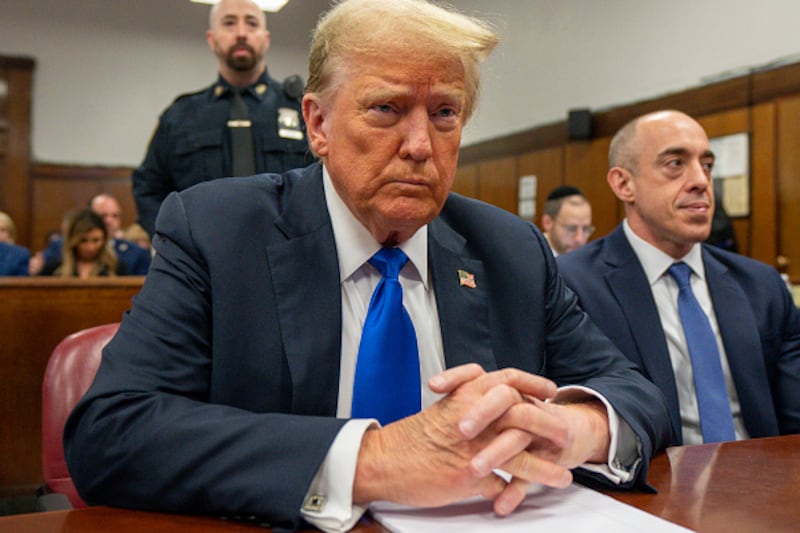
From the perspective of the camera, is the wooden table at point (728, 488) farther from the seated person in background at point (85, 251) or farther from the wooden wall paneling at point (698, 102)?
the wooden wall paneling at point (698, 102)

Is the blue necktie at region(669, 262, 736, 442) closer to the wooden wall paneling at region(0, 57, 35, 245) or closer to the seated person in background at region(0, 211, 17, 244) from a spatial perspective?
the seated person in background at region(0, 211, 17, 244)

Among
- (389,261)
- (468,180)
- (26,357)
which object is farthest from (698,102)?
(389,261)

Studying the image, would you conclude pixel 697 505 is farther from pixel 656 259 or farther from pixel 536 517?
pixel 656 259

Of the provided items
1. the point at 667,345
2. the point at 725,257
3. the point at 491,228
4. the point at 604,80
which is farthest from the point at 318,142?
the point at 604,80

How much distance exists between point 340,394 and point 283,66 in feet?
33.9

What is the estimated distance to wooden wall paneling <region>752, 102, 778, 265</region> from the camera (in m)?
5.82

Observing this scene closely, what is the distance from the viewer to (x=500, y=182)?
913cm

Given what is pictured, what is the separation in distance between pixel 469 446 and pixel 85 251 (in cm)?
447

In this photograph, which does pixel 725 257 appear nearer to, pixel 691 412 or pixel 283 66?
pixel 691 412

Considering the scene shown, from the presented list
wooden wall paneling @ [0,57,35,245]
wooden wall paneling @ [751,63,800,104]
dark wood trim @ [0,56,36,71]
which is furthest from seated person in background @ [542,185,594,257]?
dark wood trim @ [0,56,36,71]

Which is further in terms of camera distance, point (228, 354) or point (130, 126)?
point (130, 126)

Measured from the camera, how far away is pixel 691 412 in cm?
215

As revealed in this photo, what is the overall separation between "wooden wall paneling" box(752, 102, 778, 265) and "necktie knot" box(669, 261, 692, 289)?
396cm

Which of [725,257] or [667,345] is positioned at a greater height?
[725,257]
